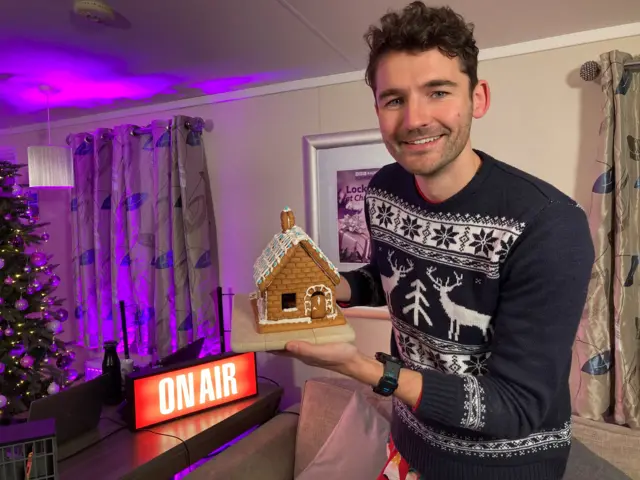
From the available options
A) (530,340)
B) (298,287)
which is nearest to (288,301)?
(298,287)

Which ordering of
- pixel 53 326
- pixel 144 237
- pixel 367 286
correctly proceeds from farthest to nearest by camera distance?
pixel 144 237
pixel 53 326
pixel 367 286

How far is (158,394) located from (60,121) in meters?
2.36

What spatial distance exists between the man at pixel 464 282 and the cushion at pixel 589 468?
1.74ft

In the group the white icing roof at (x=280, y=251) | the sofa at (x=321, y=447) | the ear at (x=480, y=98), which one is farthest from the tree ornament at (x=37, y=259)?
the ear at (x=480, y=98)

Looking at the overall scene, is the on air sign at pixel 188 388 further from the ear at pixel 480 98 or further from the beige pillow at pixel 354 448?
the ear at pixel 480 98

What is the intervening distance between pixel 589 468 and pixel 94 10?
2.13 m

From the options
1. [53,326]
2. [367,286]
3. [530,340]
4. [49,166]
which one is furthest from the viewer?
[49,166]

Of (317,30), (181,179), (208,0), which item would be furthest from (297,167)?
(208,0)

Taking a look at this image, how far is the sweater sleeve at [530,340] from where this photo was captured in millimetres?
747

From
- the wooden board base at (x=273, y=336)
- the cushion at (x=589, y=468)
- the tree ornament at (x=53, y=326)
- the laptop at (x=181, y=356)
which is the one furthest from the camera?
the tree ornament at (x=53, y=326)

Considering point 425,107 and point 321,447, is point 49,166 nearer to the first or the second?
point 321,447

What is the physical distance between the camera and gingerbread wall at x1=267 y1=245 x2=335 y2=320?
1.00 metres

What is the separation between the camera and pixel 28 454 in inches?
54.4

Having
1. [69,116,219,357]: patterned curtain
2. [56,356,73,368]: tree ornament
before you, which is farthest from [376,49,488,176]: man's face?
[56,356,73,368]: tree ornament
